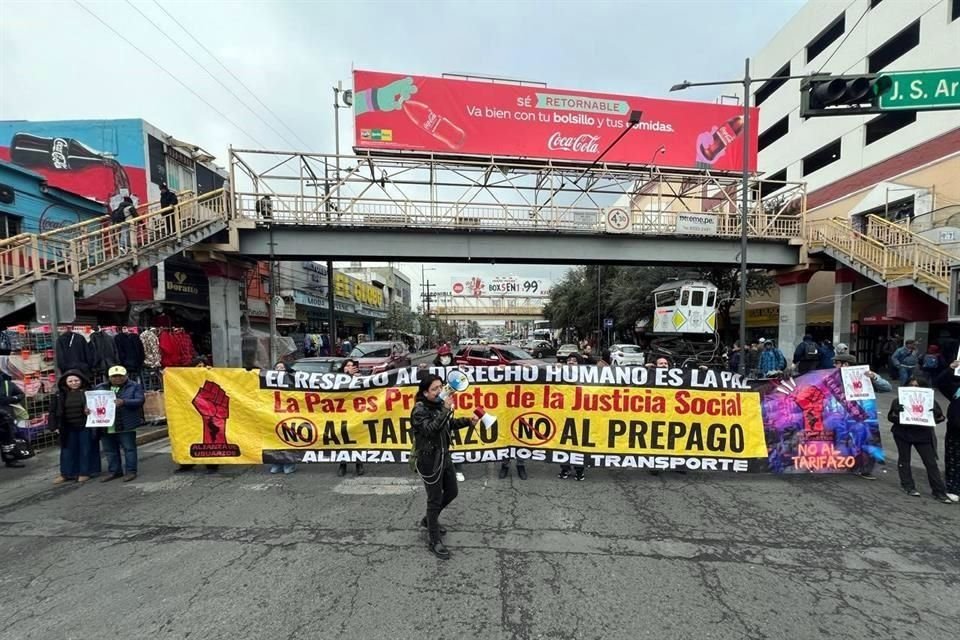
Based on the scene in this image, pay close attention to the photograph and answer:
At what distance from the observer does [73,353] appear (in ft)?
26.3

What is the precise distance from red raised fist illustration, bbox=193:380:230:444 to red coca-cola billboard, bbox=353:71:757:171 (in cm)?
1269

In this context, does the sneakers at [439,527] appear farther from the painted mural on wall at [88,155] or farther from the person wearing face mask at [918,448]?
the painted mural on wall at [88,155]

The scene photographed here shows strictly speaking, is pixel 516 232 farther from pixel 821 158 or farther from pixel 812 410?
pixel 821 158

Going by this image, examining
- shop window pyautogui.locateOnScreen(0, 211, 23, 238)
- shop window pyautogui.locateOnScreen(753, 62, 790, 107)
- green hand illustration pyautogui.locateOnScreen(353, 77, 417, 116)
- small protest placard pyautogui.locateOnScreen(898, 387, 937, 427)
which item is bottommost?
small protest placard pyautogui.locateOnScreen(898, 387, 937, 427)

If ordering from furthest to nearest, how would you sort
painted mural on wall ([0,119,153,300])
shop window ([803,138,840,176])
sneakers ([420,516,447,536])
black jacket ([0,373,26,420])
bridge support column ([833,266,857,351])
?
1. shop window ([803,138,840,176])
2. bridge support column ([833,266,857,351])
3. painted mural on wall ([0,119,153,300])
4. black jacket ([0,373,26,420])
5. sneakers ([420,516,447,536])

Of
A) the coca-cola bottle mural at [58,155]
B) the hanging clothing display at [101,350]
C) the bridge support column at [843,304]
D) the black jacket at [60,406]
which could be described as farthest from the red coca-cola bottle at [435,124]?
the bridge support column at [843,304]

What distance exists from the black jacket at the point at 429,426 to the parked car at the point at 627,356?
17.8 m

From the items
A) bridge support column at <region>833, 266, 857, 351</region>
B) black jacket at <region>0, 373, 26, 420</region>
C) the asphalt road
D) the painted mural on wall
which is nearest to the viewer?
the asphalt road

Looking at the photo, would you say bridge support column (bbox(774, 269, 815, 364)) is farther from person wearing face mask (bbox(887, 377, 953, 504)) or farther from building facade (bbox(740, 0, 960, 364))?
person wearing face mask (bbox(887, 377, 953, 504))

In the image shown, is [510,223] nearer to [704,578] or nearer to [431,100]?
[431,100]

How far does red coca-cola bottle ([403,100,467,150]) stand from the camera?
16.5m

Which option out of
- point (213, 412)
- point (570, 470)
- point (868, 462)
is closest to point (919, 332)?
point (868, 462)

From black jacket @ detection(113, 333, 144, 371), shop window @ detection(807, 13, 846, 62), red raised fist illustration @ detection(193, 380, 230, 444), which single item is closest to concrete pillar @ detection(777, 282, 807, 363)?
shop window @ detection(807, 13, 846, 62)

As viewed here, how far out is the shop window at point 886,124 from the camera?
1969 centimetres
